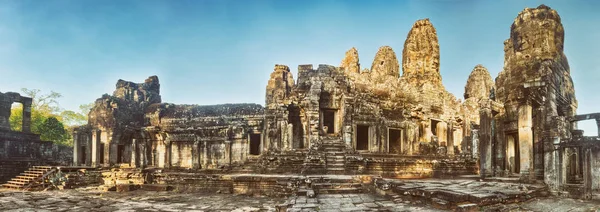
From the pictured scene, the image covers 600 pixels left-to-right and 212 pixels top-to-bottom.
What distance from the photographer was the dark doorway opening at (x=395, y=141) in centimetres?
2180

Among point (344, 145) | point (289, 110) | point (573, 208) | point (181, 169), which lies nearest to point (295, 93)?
point (289, 110)

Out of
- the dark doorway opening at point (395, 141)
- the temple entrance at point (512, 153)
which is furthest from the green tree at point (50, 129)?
the temple entrance at point (512, 153)

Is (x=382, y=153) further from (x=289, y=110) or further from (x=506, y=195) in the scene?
(x=506, y=195)

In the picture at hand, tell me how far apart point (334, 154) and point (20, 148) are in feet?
63.5

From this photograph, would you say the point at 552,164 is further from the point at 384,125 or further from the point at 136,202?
the point at 136,202

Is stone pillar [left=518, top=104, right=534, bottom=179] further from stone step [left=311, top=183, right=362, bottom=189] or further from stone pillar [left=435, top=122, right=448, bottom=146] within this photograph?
stone pillar [left=435, top=122, right=448, bottom=146]

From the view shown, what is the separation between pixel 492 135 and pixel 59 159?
86.0 feet

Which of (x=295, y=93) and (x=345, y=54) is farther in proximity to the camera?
(x=345, y=54)

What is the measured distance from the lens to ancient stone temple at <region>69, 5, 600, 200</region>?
510 inches

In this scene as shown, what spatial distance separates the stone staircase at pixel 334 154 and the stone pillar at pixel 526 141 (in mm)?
6846

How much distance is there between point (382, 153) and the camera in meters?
20.1

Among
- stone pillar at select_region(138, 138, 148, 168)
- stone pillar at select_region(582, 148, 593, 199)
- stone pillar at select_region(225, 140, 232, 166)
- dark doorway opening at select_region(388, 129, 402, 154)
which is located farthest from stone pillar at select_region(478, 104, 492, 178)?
stone pillar at select_region(138, 138, 148, 168)

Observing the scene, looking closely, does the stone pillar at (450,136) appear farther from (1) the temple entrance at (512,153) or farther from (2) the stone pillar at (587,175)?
(2) the stone pillar at (587,175)

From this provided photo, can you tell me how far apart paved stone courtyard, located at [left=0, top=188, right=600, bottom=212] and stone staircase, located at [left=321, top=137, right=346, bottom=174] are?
13.9ft
